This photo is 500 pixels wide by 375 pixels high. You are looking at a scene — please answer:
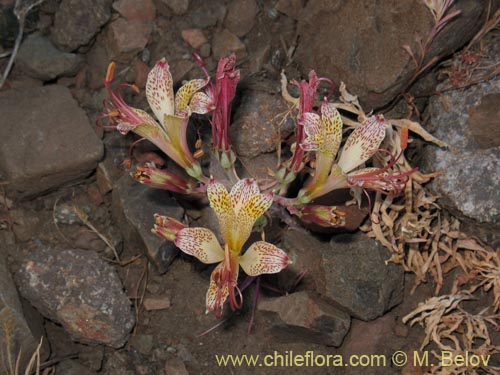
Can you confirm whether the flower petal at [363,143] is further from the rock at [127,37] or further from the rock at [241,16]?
the rock at [127,37]

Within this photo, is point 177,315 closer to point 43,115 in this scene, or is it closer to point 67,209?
point 67,209

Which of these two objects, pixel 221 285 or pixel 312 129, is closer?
pixel 221 285

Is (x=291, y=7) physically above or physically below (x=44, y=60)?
above

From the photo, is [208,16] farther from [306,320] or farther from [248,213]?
[306,320]

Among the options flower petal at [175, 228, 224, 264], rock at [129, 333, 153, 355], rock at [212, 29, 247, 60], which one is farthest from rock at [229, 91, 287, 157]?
rock at [129, 333, 153, 355]

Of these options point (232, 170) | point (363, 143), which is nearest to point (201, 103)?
point (232, 170)

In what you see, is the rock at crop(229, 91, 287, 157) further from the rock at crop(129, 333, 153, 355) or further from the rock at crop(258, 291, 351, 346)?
the rock at crop(129, 333, 153, 355)

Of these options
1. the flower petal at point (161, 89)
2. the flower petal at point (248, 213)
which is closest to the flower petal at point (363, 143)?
the flower petal at point (248, 213)
